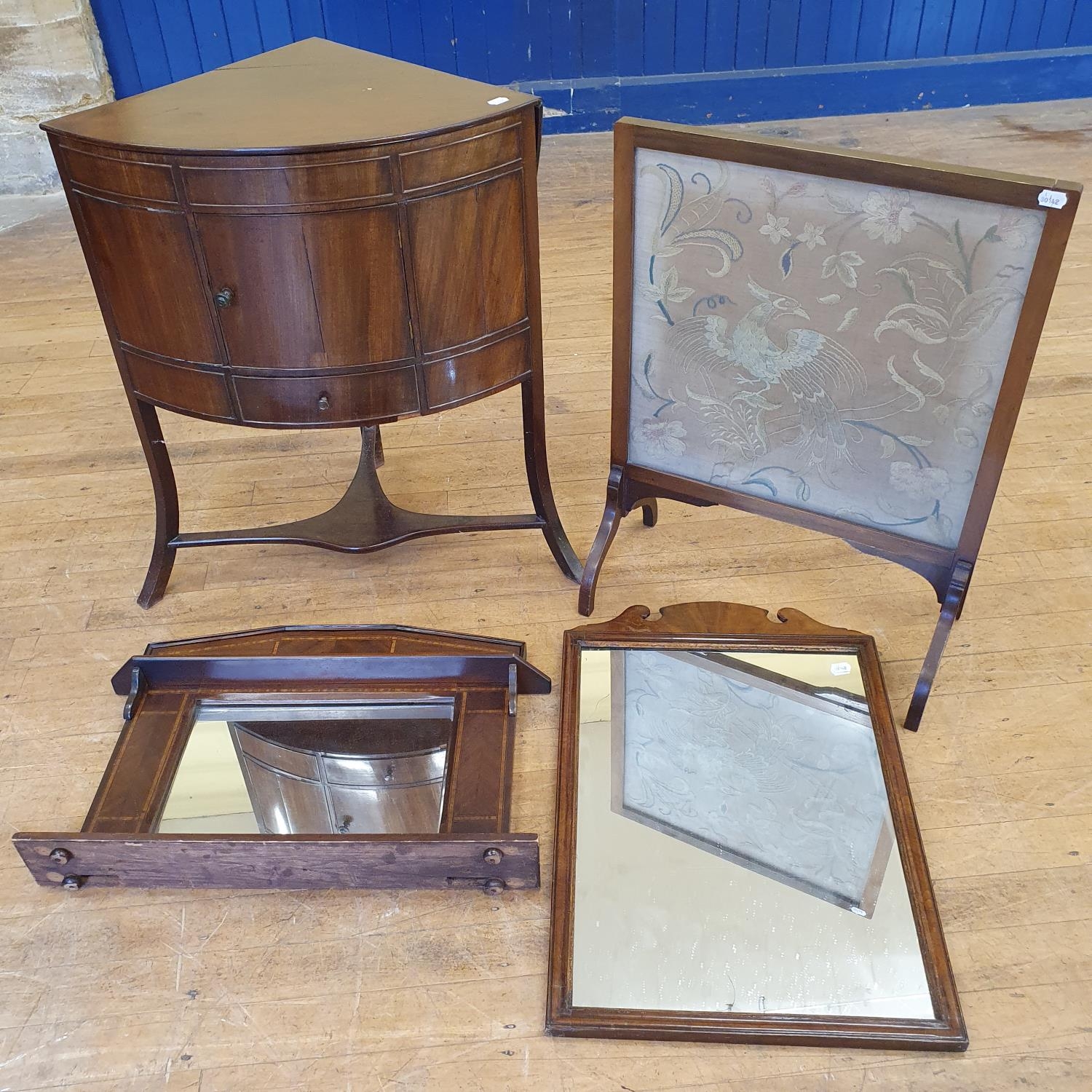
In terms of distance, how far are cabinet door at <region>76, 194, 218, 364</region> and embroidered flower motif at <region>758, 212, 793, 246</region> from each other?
81cm

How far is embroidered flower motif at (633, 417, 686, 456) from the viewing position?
1.82 m

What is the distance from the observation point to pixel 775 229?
60.4 inches

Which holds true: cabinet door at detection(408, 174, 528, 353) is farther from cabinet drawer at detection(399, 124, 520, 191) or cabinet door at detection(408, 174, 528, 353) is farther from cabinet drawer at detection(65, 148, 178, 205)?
cabinet drawer at detection(65, 148, 178, 205)

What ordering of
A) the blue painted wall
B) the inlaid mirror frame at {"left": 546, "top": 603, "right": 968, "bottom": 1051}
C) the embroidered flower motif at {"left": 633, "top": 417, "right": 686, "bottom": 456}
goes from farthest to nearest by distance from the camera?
the blue painted wall < the embroidered flower motif at {"left": 633, "top": 417, "right": 686, "bottom": 456} < the inlaid mirror frame at {"left": 546, "top": 603, "right": 968, "bottom": 1051}

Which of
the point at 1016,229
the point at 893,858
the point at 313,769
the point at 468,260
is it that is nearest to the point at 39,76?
the point at 468,260

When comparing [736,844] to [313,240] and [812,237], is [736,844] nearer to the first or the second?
[812,237]

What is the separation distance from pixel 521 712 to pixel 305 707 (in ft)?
1.16

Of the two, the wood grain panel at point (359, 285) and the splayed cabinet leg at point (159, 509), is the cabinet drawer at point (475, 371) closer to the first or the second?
the wood grain panel at point (359, 285)

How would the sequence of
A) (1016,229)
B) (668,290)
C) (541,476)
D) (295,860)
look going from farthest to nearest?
1. (541,476)
2. (668,290)
3. (295,860)
4. (1016,229)

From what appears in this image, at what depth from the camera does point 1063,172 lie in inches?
141

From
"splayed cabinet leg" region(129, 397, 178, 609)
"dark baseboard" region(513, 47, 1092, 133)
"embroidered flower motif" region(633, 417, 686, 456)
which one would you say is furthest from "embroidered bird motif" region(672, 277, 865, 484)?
"dark baseboard" region(513, 47, 1092, 133)

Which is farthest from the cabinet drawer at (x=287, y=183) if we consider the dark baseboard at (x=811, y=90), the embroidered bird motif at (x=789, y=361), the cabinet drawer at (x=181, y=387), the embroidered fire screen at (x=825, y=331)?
the dark baseboard at (x=811, y=90)

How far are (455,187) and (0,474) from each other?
1.44 meters

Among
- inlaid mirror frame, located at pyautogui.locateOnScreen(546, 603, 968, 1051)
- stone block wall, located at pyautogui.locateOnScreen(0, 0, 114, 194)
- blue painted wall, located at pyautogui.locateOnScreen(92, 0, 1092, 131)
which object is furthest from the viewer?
blue painted wall, located at pyautogui.locateOnScreen(92, 0, 1092, 131)
